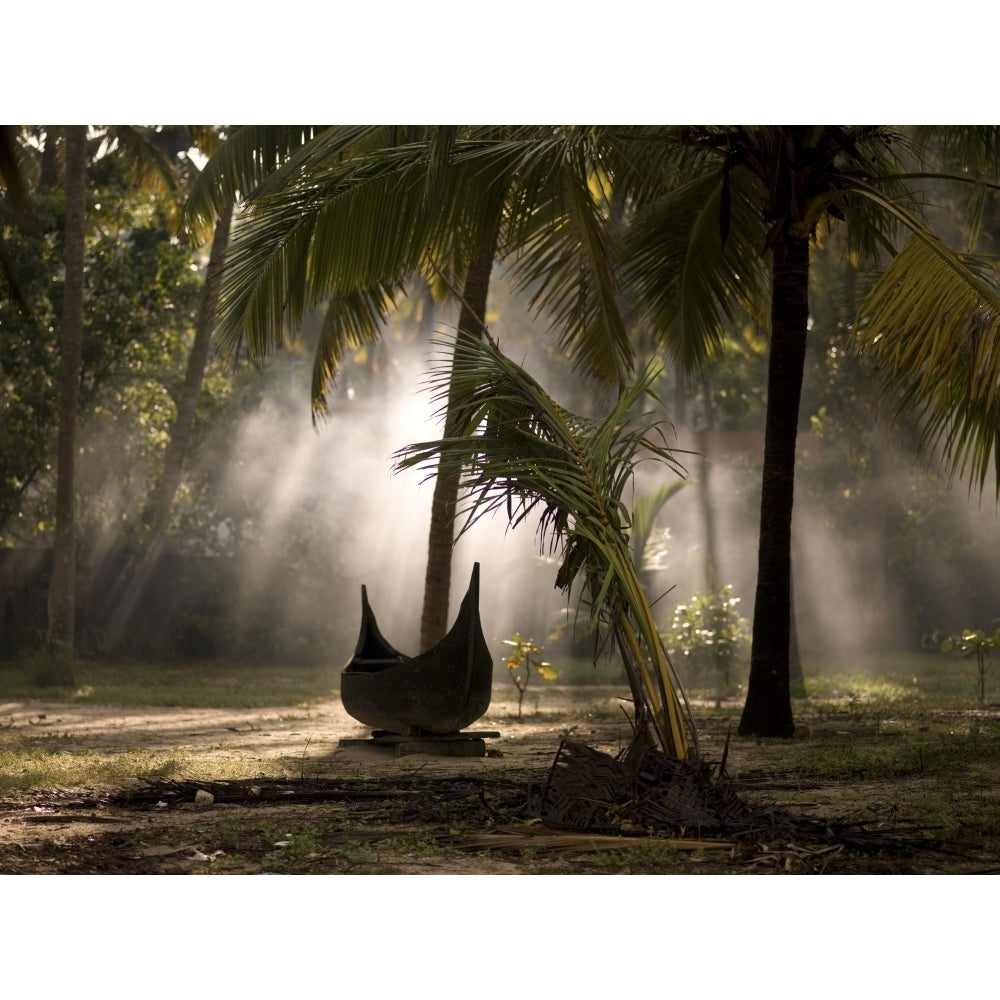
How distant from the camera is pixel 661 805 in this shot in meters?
5.40

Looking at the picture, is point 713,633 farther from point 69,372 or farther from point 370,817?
point 370,817

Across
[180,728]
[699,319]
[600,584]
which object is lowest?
[180,728]

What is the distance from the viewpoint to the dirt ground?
494 centimetres

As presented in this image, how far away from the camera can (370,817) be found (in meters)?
5.95

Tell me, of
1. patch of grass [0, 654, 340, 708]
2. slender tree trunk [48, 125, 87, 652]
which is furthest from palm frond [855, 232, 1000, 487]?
slender tree trunk [48, 125, 87, 652]

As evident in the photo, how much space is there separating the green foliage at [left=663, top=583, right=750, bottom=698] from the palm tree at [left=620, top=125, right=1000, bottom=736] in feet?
16.2

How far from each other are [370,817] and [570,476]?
1.82 meters

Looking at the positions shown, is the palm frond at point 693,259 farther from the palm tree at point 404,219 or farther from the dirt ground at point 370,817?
the dirt ground at point 370,817

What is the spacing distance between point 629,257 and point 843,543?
1268cm

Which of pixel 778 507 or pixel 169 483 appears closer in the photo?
pixel 778 507

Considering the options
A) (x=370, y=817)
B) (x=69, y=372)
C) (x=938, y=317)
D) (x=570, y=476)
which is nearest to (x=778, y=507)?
(x=938, y=317)
